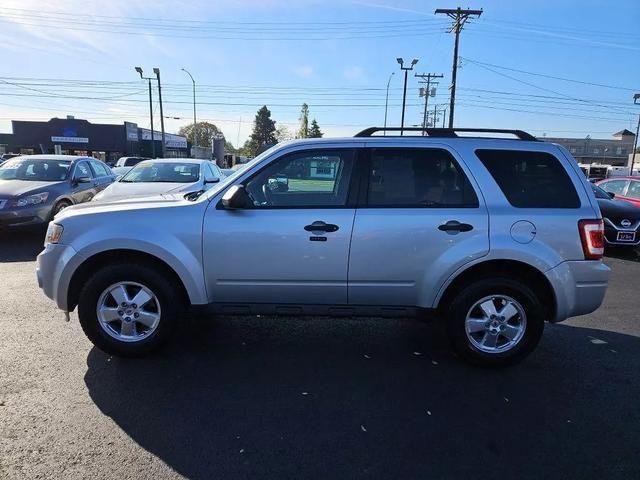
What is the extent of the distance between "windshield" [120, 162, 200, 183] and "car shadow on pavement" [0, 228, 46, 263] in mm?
1993

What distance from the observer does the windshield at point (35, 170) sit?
31.7 feet

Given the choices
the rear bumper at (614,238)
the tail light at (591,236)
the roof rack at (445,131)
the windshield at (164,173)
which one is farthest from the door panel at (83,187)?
the rear bumper at (614,238)

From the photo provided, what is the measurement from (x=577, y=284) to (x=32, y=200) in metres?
8.86

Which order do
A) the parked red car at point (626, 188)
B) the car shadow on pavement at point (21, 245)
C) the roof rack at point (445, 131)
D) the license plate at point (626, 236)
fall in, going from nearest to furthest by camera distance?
the roof rack at point (445, 131), the car shadow on pavement at point (21, 245), the license plate at point (626, 236), the parked red car at point (626, 188)

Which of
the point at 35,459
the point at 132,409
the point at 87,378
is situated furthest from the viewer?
the point at 87,378

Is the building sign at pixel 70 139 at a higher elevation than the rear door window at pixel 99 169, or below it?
higher

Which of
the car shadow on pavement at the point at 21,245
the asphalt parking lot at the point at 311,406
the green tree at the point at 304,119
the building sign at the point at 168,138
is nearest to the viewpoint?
the asphalt parking lot at the point at 311,406

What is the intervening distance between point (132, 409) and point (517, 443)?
251 cm

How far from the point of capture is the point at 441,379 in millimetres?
3750

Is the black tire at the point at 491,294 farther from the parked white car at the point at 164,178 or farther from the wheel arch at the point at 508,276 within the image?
the parked white car at the point at 164,178

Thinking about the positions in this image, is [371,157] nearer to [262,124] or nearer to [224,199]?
[224,199]

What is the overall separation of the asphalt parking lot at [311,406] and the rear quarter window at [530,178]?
4.61 feet

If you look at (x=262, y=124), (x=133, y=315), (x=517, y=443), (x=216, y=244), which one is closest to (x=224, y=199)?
(x=216, y=244)

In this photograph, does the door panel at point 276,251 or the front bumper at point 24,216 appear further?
the front bumper at point 24,216
